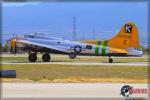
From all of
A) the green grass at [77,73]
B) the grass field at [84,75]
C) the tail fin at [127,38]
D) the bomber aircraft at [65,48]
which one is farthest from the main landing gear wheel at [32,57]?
the grass field at [84,75]

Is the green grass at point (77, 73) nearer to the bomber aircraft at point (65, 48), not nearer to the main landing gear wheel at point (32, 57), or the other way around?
the main landing gear wheel at point (32, 57)

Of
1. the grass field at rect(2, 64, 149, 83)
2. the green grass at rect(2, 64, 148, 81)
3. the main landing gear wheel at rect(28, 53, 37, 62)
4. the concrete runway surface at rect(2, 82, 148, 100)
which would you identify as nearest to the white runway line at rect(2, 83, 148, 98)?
the concrete runway surface at rect(2, 82, 148, 100)

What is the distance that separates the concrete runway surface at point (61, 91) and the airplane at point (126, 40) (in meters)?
28.3

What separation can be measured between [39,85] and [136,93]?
15.1ft

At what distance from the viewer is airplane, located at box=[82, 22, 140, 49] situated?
46031mm

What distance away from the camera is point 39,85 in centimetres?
1800

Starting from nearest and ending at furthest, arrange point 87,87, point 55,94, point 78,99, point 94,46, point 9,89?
point 78,99 < point 55,94 < point 9,89 < point 87,87 < point 94,46

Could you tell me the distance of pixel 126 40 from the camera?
4631 centimetres

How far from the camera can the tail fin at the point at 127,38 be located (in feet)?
151

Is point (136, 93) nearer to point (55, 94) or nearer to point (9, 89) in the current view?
point (55, 94)

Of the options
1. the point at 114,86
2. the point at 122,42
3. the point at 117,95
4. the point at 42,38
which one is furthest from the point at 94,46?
the point at 117,95

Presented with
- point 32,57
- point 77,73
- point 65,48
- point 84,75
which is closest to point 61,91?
point 84,75

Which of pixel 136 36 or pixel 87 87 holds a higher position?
pixel 136 36

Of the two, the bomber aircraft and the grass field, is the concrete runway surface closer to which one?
the grass field
